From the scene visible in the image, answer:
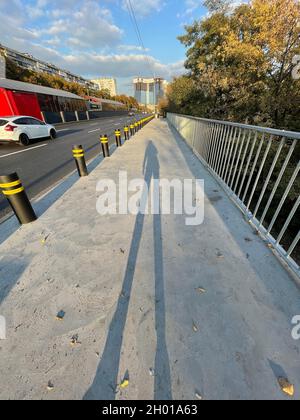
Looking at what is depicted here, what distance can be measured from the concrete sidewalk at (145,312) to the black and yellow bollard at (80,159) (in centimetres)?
257

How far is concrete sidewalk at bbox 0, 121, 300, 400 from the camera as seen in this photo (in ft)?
4.31

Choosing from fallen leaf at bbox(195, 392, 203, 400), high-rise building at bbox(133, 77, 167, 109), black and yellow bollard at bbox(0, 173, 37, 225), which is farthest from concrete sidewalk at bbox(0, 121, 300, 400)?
high-rise building at bbox(133, 77, 167, 109)

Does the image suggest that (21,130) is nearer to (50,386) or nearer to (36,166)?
(36,166)

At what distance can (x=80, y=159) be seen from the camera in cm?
506

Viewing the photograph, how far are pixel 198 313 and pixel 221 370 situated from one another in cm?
43

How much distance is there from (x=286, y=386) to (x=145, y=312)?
114cm

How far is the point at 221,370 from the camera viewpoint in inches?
53.0

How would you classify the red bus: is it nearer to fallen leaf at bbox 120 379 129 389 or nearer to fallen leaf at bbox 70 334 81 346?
fallen leaf at bbox 70 334 81 346

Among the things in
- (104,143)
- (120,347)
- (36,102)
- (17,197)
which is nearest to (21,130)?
(104,143)

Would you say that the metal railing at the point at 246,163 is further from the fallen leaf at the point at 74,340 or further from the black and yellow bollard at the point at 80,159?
the black and yellow bollard at the point at 80,159

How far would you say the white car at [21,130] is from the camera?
9297 mm

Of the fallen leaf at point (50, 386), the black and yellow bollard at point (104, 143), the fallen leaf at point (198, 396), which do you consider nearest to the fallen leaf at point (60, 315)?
the fallen leaf at point (50, 386)
